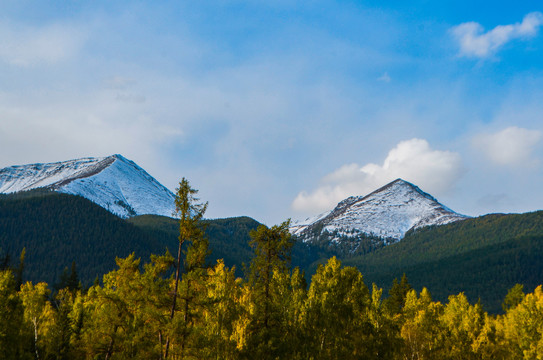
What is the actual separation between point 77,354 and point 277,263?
20.9 meters

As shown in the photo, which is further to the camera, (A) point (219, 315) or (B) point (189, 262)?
(A) point (219, 315)

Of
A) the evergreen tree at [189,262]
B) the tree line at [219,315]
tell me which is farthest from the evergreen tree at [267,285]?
the evergreen tree at [189,262]

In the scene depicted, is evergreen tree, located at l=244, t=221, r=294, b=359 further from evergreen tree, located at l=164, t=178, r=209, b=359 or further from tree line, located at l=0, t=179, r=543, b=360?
evergreen tree, located at l=164, t=178, r=209, b=359

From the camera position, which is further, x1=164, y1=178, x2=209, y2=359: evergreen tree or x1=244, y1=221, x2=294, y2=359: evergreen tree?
x1=244, y1=221, x2=294, y2=359: evergreen tree

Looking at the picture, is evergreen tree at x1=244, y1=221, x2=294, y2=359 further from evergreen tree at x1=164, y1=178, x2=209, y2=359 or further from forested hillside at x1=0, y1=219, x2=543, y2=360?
evergreen tree at x1=164, y1=178, x2=209, y2=359

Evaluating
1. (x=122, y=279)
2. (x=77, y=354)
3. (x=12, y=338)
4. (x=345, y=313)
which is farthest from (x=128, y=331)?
(x=345, y=313)

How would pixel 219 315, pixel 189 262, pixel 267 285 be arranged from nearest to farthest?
pixel 189 262 → pixel 219 315 → pixel 267 285

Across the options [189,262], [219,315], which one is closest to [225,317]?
[219,315]

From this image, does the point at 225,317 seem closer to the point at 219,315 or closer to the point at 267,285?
the point at 219,315

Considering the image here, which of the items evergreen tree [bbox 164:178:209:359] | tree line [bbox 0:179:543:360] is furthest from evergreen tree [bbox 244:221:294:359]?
evergreen tree [bbox 164:178:209:359]

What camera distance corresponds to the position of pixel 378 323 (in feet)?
115

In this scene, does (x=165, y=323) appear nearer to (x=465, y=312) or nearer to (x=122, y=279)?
(x=122, y=279)

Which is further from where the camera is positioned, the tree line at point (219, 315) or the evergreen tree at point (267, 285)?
the evergreen tree at point (267, 285)

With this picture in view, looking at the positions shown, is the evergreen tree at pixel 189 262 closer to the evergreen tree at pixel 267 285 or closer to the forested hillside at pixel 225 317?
the forested hillside at pixel 225 317
